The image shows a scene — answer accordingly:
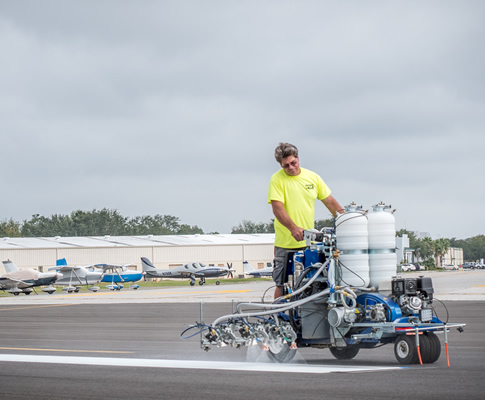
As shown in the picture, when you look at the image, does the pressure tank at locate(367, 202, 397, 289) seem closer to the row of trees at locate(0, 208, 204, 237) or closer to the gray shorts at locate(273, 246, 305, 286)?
the gray shorts at locate(273, 246, 305, 286)

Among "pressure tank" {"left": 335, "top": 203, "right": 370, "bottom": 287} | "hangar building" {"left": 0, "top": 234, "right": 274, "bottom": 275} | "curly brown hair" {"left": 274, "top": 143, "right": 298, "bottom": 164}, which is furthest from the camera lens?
"hangar building" {"left": 0, "top": 234, "right": 274, "bottom": 275}

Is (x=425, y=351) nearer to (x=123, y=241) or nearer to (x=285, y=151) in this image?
(x=285, y=151)

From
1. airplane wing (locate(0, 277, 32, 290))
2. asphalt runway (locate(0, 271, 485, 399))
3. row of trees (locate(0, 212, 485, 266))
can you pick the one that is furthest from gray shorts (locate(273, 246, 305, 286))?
row of trees (locate(0, 212, 485, 266))

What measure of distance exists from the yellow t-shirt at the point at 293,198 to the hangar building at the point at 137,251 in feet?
267

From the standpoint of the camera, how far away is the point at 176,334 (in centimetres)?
1309

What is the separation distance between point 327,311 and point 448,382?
1787 mm

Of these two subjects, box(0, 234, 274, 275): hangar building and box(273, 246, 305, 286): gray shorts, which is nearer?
box(273, 246, 305, 286): gray shorts

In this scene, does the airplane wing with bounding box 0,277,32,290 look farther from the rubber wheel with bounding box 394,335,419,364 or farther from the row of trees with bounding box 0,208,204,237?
the row of trees with bounding box 0,208,204,237

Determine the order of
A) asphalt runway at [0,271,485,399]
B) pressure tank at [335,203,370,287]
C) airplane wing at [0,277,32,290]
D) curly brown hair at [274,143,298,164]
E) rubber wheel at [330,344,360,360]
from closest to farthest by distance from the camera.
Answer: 1. asphalt runway at [0,271,485,399]
2. pressure tank at [335,203,370,287]
3. curly brown hair at [274,143,298,164]
4. rubber wheel at [330,344,360,360]
5. airplane wing at [0,277,32,290]

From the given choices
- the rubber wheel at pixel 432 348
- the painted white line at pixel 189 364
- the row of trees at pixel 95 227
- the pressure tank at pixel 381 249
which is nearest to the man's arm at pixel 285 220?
the pressure tank at pixel 381 249

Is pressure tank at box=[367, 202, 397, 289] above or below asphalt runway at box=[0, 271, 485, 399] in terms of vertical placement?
above

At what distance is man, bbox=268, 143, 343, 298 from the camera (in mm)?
7656

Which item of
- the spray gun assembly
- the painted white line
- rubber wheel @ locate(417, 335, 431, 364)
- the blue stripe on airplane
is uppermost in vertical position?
the spray gun assembly

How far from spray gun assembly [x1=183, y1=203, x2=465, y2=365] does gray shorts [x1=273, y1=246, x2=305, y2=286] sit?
0.83 ft
